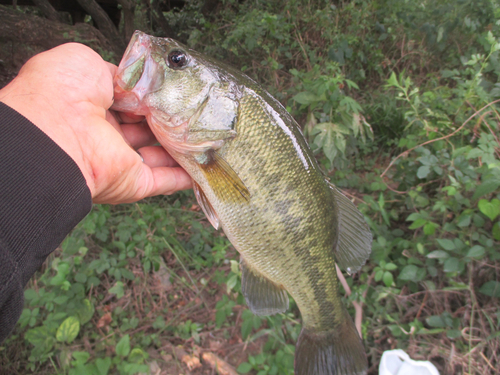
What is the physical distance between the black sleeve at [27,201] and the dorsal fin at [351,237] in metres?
1.22

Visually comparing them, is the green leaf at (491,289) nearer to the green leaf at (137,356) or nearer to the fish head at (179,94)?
the fish head at (179,94)

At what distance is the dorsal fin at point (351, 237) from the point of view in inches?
60.6

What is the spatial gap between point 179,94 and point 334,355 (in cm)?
161

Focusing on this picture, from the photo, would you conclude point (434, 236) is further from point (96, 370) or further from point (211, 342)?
point (96, 370)

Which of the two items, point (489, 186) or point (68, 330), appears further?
point (68, 330)

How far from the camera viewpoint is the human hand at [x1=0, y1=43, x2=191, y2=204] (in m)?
1.06

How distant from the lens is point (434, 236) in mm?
2186

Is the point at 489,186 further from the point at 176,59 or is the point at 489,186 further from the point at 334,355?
the point at 176,59

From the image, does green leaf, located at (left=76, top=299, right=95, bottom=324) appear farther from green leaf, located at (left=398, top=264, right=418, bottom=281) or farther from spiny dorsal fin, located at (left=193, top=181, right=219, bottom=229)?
green leaf, located at (left=398, top=264, right=418, bottom=281)

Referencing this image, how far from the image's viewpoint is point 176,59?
1277 millimetres

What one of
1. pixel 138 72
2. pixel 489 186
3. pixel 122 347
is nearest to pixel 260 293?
pixel 122 347

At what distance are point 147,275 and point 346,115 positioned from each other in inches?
88.9

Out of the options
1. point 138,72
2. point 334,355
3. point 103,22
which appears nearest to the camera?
point 138,72

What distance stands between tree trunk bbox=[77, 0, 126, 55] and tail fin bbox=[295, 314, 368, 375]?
423cm
